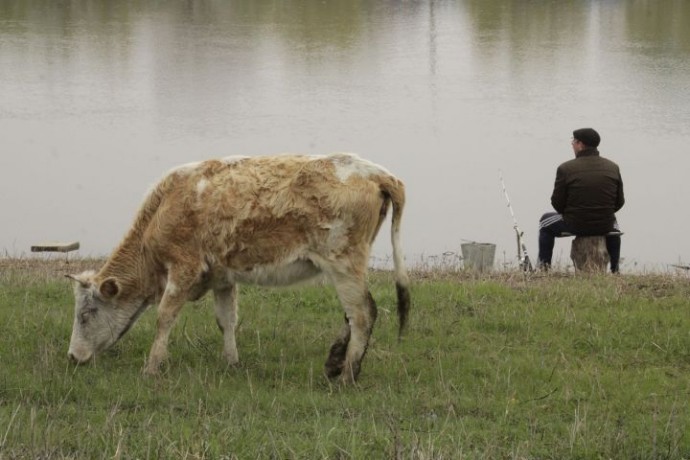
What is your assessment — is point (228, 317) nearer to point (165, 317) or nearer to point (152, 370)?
point (165, 317)

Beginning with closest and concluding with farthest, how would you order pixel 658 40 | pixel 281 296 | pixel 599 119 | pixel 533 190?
pixel 281 296 → pixel 533 190 → pixel 599 119 → pixel 658 40

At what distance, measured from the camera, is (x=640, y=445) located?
7.07m

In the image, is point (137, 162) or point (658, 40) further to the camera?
point (658, 40)

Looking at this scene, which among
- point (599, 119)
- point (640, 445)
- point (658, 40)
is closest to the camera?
point (640, 445)

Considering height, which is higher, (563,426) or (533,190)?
(563,426)

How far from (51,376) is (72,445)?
188 centimetres

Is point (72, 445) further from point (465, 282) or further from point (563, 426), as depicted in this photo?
point (465, 282)

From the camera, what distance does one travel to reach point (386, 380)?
28.7 ft

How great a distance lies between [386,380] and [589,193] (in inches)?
222

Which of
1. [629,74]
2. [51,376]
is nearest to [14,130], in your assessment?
[629,74]

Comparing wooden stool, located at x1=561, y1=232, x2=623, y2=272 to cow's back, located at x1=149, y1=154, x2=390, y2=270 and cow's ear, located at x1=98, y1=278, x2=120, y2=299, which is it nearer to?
cow's back, located at x1=149, y1=154, x2=390, y2=270

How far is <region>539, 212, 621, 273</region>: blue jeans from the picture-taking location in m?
14.1

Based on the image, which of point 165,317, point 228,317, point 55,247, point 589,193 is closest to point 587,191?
point 589,193

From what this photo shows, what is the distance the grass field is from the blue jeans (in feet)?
5.92
